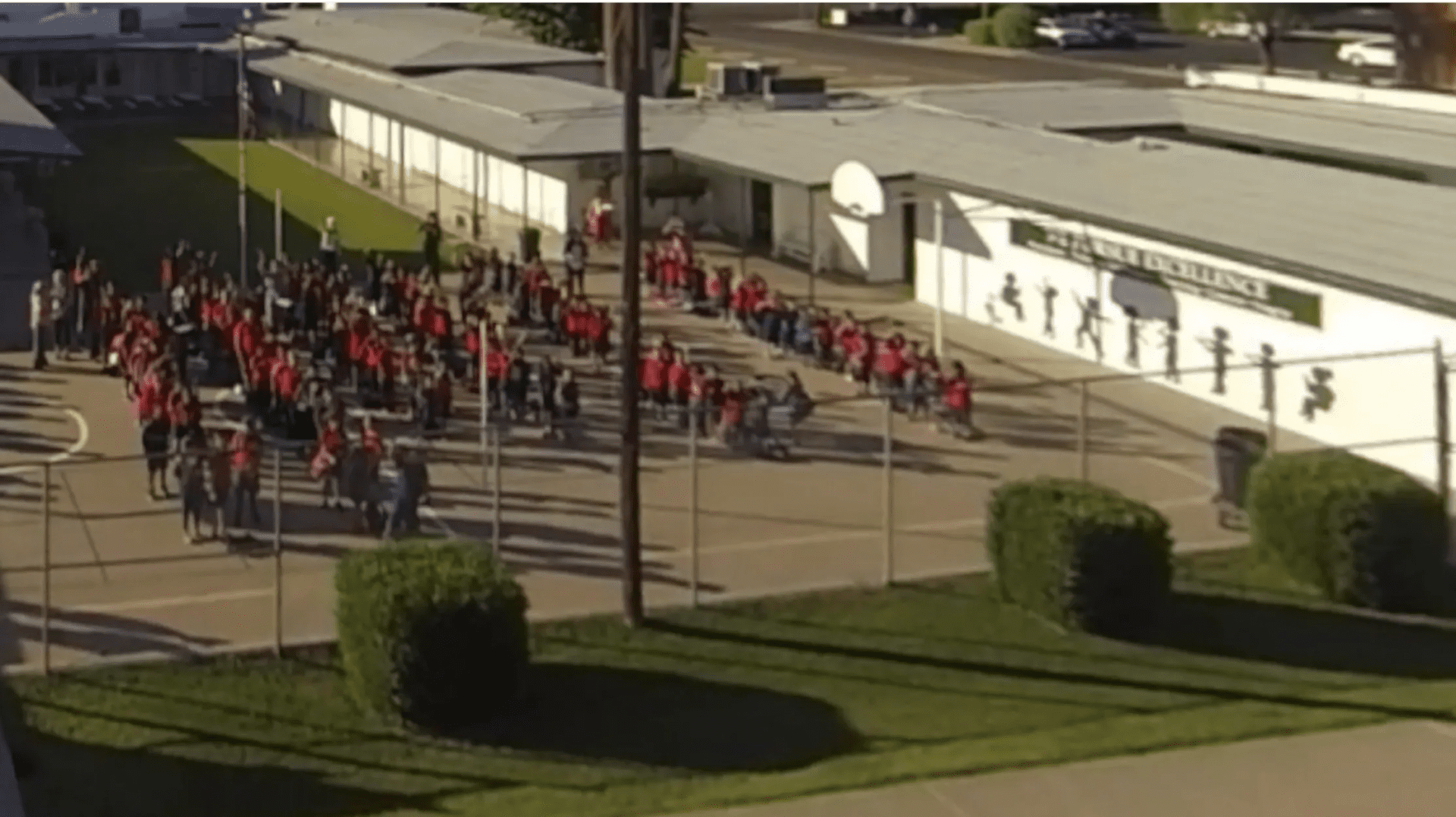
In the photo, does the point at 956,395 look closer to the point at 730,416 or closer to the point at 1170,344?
the point at 730,416

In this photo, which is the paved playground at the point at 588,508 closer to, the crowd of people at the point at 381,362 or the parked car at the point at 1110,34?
the crowd of people at the point at 381,362

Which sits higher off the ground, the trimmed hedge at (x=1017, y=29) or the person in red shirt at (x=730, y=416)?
the trimmed hedge at (x=1017, y=29)

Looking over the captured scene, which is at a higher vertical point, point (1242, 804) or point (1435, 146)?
point (1435, 146)

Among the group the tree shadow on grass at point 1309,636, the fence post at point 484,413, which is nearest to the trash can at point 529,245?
the fence post at point 484,413

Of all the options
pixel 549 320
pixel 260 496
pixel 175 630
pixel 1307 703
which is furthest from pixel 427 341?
pixel 1307 703

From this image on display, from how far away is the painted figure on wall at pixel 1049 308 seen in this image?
102 feet

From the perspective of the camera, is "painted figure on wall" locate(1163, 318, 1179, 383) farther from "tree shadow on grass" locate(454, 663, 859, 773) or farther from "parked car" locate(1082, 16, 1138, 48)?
"parked car" locate(1082, 16, 1138, 48)

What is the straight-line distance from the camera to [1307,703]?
653 inches

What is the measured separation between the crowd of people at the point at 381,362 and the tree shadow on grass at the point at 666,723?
3.14m

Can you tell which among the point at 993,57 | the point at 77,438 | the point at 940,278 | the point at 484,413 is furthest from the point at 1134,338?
the point at 993,57

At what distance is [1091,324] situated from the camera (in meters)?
30.2

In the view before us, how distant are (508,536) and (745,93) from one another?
90.8ft

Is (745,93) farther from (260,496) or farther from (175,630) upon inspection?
(175,630)

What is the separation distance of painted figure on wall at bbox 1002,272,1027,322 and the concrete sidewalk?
1702 cm
